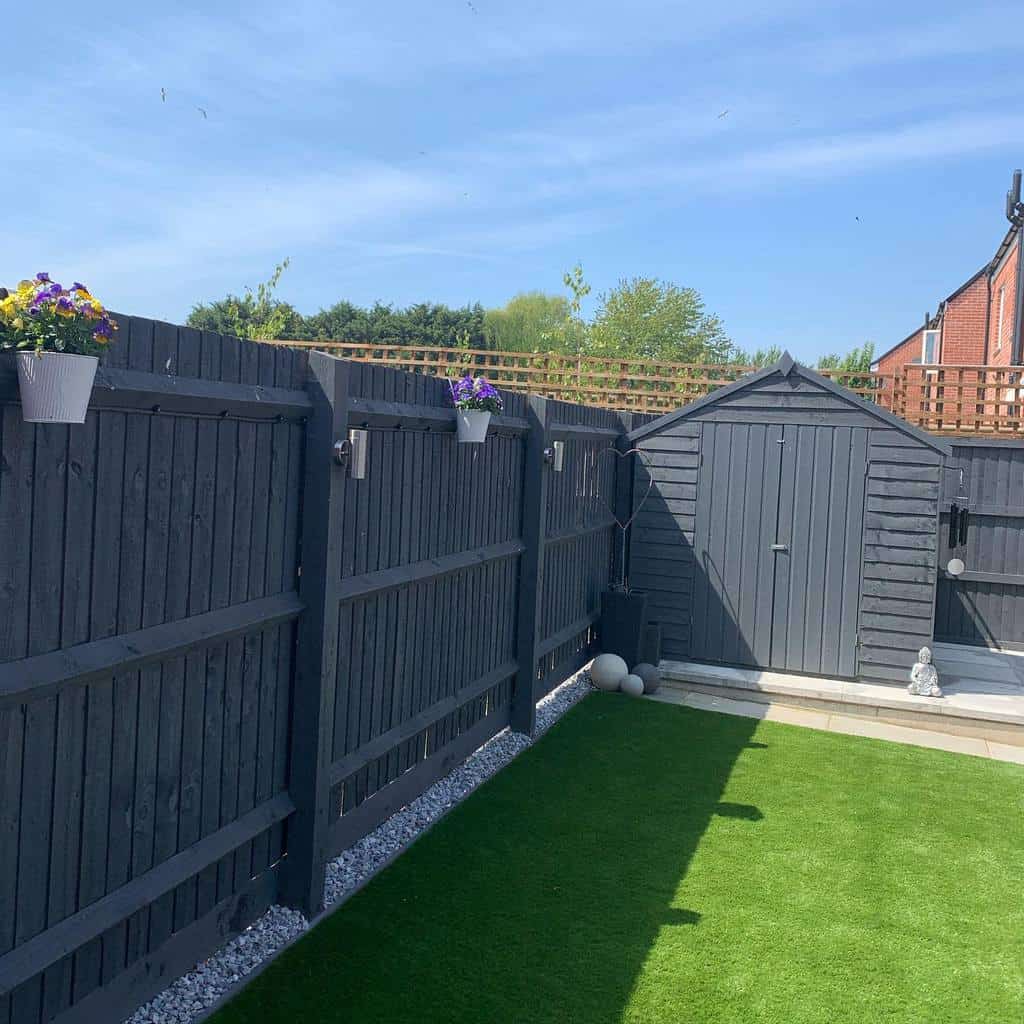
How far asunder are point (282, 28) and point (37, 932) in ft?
79.6

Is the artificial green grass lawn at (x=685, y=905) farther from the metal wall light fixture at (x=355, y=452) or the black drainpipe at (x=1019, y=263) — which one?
the black drainpipe at (x=1019, y=263)

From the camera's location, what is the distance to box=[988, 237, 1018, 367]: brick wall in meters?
20.8

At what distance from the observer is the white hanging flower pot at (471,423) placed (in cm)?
534


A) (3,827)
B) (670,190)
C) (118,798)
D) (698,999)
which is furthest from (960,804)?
(670,190)

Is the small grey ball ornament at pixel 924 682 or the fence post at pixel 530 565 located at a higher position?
the fence post at pixel 530 565

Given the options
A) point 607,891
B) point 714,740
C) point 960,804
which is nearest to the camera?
point 607,891

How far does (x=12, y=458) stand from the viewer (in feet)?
8.16

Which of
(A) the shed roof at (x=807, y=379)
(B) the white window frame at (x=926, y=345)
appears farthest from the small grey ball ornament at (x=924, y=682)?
(B) the white window frame at (x=926, y=345)

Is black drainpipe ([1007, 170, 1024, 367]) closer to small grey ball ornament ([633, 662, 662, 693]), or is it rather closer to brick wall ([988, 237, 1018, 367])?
brick wall ([988, 237, 1018, 367])

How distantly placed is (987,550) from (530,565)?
236 inches

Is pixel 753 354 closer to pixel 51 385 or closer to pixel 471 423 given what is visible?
pixel 471 423

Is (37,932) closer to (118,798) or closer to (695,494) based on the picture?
(118,798)

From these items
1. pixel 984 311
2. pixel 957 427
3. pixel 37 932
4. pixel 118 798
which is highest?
pixel 984 311

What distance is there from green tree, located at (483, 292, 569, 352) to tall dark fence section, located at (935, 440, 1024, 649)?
4452 centimetres
